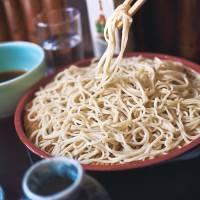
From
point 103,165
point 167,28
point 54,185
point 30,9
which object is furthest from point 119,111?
point 30,9

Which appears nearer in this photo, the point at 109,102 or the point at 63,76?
the point at 109,102

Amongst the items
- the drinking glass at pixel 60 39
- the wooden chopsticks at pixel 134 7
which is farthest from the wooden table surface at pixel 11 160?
Result: the wooden chopsticks at pixel 134 7

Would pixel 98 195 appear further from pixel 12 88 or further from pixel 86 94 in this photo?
pixel 12 88

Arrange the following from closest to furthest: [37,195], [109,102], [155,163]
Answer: [37,195], [155,163], [109,102]

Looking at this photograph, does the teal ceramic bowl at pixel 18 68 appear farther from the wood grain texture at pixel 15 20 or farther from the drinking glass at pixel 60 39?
the wood grain texture at pixel 15 20

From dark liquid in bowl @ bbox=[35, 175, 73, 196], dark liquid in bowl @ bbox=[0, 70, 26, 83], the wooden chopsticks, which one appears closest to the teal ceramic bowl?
dark liquid in bowl @ bbox=[0, 70, 26, 83]

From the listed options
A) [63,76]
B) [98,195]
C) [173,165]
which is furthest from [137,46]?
[98,195]

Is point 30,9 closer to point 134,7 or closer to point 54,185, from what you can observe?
point 134,7
